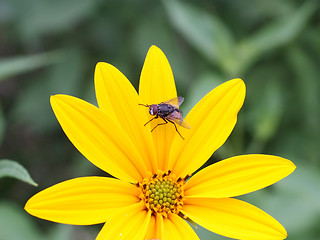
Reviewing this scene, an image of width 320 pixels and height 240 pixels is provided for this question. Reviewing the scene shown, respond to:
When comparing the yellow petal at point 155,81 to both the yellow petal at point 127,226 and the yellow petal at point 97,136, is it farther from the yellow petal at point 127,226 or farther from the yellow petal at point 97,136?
the yellow petal at point 127,226

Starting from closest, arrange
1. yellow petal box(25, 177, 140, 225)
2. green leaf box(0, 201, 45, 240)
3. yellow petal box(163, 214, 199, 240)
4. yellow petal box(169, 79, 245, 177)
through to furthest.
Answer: yellow petal box(25, 177, 140, 225), yellow petal box(163, 214, 199, 240), yellow petal box(169, 79, 245, 177), green leaf box(0, 201, 45, 240)

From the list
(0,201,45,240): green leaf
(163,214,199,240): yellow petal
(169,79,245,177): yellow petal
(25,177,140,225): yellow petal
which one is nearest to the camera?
(25,177,140,225): yellow petal

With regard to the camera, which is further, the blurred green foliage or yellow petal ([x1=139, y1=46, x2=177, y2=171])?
the blurred green foliage

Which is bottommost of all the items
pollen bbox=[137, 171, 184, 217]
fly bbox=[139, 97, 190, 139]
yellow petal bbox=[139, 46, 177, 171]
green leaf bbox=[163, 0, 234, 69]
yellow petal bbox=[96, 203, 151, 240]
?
yellow petal bbox=[96, 203, 151, 240]

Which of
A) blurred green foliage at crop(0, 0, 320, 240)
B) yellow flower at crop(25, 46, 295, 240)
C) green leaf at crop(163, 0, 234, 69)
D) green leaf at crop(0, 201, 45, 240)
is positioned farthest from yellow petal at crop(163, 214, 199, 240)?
green leaf at crop(163, 0, 234, 69)

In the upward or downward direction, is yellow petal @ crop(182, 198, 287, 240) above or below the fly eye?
below

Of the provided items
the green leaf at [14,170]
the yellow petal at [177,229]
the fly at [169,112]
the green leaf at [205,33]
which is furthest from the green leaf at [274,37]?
the green leaf at [14,170]

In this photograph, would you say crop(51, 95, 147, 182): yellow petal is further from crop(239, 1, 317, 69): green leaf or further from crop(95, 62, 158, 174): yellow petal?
crop(239, 1, 317, 69): green leaf
